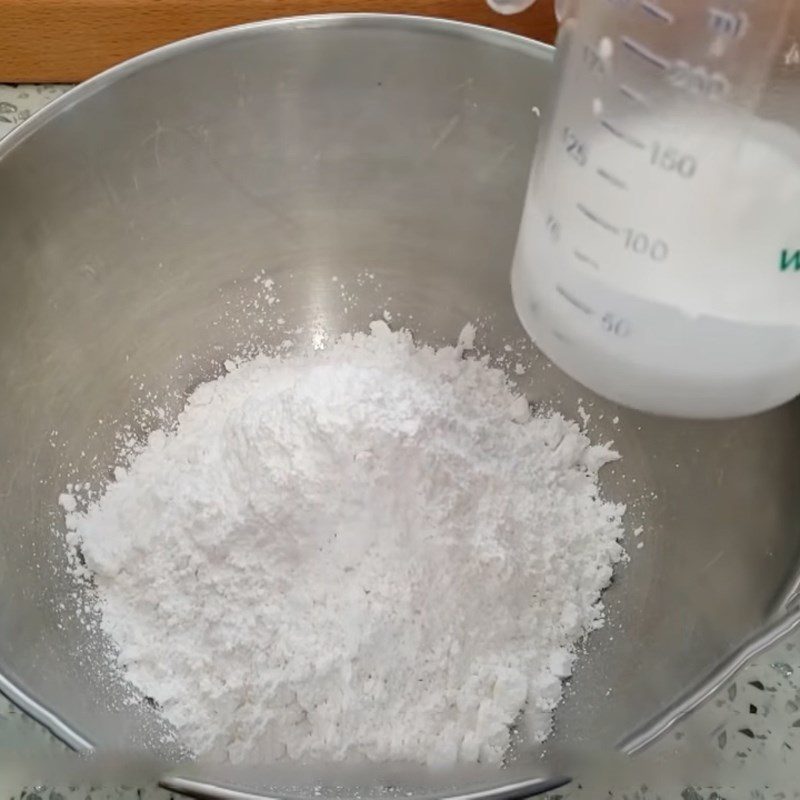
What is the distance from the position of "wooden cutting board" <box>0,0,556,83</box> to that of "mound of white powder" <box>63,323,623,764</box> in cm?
35

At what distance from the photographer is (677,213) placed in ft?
1.51

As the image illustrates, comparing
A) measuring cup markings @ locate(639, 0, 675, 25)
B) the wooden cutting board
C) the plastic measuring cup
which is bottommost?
the wooden cutting board

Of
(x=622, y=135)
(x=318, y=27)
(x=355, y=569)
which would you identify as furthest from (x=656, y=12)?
(x=355, y=569)

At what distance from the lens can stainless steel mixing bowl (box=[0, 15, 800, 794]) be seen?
26.5 inches

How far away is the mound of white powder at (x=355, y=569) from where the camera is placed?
710mm

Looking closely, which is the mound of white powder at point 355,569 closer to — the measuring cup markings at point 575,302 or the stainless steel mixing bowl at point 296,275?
the stainless steel mixing bowl at point 296,275

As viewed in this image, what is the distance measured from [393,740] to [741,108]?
50 cm

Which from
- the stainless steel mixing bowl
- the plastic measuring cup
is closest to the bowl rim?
the stainless steel mixing bowl

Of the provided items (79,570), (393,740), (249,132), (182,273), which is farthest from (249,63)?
(393,740)

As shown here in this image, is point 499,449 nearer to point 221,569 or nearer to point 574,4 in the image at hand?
point 221,569

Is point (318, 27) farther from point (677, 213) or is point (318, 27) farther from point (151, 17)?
point (677, 213)

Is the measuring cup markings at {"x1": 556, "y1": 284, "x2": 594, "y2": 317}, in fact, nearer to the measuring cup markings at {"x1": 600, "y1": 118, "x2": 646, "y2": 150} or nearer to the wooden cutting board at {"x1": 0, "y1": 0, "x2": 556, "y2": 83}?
the measuring cup markings at {"x1": 600, "y1": 118, "x2": 646, "y2": 150}

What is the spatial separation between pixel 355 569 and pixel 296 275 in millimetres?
315

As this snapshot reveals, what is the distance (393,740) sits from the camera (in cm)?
69
